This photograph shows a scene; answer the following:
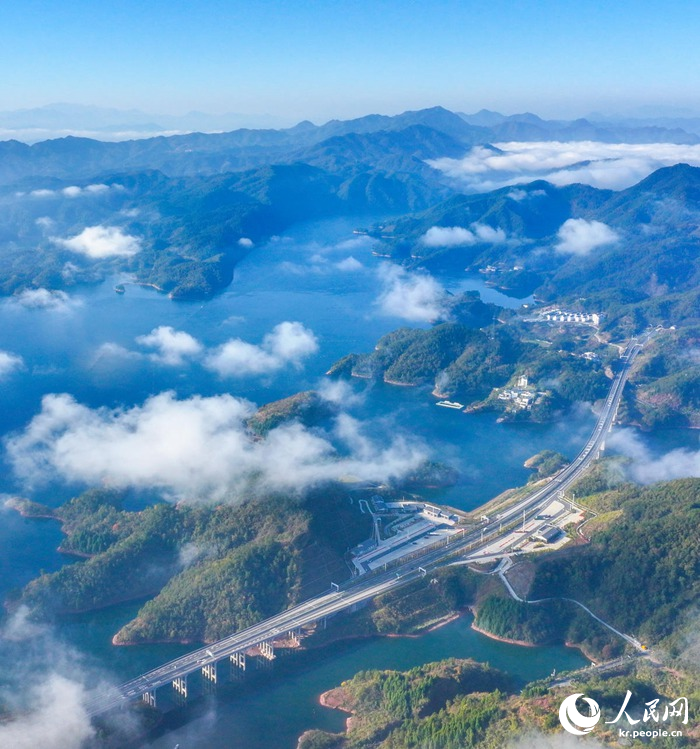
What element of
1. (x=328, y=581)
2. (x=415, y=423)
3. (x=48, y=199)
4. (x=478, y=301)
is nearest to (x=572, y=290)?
(x=478, y=301)

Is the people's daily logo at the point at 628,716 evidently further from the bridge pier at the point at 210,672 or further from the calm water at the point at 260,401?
the bridge pier at the point at 210,672

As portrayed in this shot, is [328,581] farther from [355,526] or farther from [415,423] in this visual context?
[415,423]

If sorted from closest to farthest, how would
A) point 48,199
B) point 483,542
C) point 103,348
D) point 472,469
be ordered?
point 483,542, point 472,469, point 103,348, point 48,199

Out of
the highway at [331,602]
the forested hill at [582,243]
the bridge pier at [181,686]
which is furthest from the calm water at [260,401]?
the forested hill at [582,243]

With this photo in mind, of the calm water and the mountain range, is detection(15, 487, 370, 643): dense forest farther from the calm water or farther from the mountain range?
the mountain range

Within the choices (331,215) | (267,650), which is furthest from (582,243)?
(267,650)

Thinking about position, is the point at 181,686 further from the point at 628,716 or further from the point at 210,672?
the point at 628,716

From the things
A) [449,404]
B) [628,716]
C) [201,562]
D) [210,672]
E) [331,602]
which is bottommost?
[210,672]
